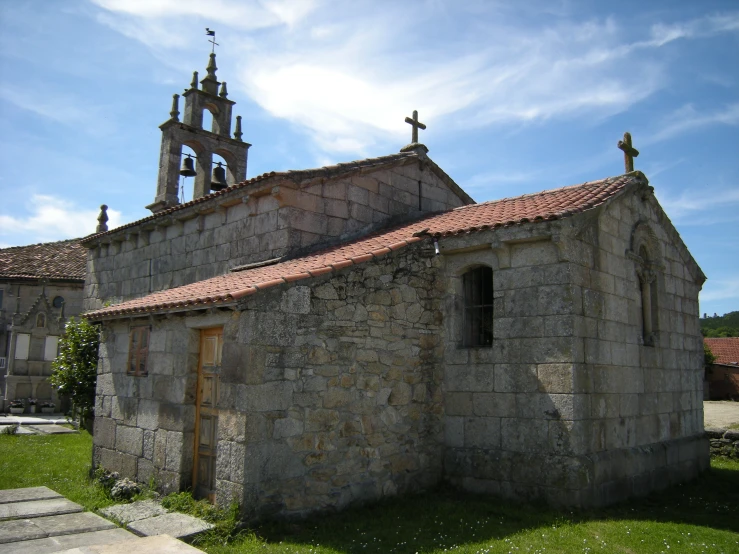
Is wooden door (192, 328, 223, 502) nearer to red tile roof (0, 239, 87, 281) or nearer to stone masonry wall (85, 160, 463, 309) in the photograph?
stone masonry wall (85, 160, 463, 309)

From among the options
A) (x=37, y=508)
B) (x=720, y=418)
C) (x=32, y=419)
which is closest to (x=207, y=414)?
(x=37, y=508)

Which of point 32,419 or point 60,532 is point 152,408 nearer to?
point 60,532

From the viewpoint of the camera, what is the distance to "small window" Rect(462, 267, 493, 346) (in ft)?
28.2

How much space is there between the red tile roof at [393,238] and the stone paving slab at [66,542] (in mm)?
2569

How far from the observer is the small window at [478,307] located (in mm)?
8609

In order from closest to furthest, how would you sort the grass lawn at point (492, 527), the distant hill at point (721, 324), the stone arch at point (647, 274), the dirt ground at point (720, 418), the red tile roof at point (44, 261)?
the grass lawn at point (492, 527) < the stone arch at point (647, 274) < the dirt ground at point (720, 418) < the red tile roof at point (44, 261) < the distant hill at point (721, 324)

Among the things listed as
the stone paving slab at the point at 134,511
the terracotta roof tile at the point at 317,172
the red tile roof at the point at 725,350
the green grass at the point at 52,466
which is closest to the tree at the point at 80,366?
Answer: the green grass at the point at 52,466

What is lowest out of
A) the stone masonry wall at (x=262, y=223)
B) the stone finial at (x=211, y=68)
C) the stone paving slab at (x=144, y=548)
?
the stone paving slab at (x=144, y=548)

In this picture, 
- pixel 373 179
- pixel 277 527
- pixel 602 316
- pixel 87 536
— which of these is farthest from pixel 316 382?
pixel 373 179

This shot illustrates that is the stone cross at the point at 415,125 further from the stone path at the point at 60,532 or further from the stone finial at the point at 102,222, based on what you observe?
the stone finial at the point at 102,222

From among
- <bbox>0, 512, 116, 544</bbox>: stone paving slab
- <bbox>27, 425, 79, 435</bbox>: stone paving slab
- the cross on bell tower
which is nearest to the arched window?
<bbox>0, 512, 116, 544</bbox>: stone paving slab

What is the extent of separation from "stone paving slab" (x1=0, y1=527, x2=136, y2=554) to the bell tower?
29.0ft

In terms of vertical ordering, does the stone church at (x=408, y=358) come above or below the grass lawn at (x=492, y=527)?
above

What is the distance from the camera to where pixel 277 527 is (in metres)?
6.41
